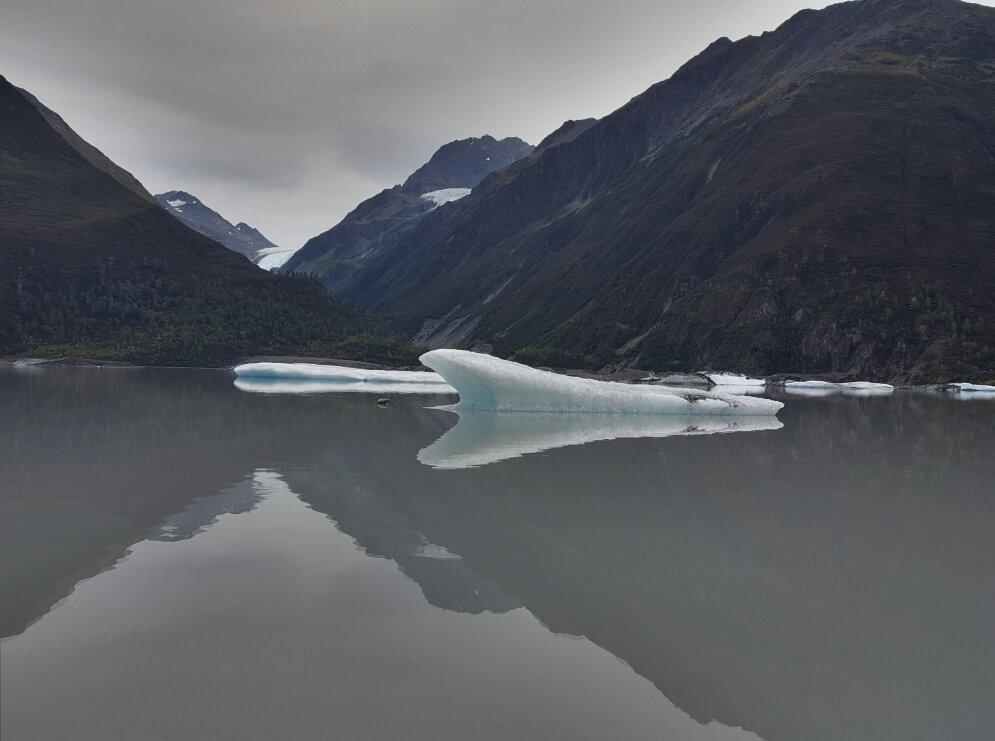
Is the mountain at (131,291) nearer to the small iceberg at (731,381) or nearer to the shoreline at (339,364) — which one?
the shoreline at (339,364)

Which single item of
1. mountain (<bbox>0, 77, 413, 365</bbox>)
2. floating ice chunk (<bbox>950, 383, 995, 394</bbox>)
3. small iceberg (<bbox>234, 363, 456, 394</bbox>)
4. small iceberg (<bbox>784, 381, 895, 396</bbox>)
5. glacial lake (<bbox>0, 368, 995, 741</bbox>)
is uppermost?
mountain (<bbox>0, 77, 413, 365</bbox>)

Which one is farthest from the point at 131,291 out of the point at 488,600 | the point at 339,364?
the point at 488,600

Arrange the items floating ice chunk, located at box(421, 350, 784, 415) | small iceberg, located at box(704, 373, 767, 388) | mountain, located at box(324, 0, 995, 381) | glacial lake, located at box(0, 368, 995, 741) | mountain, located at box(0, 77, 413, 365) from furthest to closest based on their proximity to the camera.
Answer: mountain, located at box(0, 77, 413, 365) → mountain, located at box(324, 0, 995, 381) → small iceberg, located at box(704, 373, 767, 388) → floating ice chunk, located at box(421, 350, 784, 415) → glacial lake, located at box(0, 368, 995, 741)

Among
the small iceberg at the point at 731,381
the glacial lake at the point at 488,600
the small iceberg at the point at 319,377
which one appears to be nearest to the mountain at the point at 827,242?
the small iceberg at the point at 731,381

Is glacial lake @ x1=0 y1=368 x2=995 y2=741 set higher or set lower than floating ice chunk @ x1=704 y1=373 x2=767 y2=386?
higher

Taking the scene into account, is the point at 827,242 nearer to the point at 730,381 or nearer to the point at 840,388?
the point at 840,388

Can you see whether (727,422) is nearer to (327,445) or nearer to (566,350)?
(327,445)

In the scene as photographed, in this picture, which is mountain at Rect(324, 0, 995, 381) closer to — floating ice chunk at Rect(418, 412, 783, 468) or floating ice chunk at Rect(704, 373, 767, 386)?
floating ice chunk at Rect(704, 373, 767, 386)

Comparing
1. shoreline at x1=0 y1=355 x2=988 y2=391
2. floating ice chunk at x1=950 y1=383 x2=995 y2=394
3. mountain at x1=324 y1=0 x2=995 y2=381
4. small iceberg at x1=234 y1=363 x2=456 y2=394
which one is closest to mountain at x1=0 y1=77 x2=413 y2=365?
shoreline at x1=0 y1=355 x2=988 y2=391
